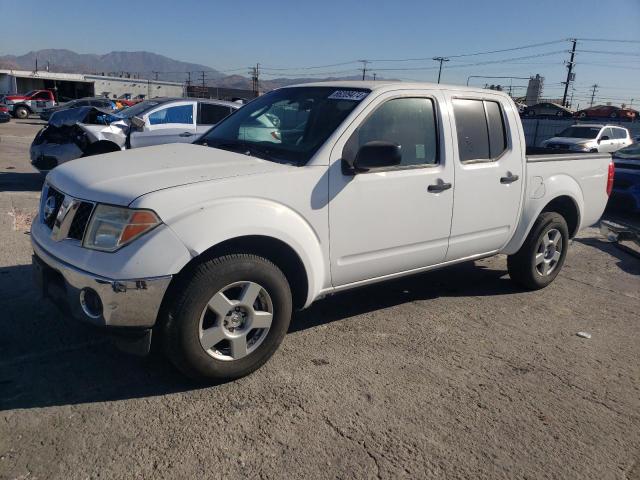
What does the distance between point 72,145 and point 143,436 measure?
799cm

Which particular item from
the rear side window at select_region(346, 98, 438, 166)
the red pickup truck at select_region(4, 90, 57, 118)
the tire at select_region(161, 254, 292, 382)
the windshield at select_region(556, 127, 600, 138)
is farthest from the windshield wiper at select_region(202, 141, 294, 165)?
the red pickup truck at select_region(4, 90, 57, 118)

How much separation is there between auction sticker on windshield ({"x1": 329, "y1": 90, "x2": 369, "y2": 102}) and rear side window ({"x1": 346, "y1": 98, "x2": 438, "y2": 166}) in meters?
0.15

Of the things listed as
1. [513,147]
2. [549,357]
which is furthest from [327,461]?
[513,147]

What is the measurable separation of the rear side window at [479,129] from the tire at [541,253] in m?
0.96

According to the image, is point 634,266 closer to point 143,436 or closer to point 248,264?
point 248,264

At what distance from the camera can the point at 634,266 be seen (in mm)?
6664

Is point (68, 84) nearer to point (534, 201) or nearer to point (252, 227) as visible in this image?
point (534, 201)

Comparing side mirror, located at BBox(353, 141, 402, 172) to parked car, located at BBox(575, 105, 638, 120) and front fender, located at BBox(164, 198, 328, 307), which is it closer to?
front fender, located at BBox(164, 198, 328, 307)

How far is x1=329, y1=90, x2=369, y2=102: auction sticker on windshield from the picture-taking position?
3.85 m

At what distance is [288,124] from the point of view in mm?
4000

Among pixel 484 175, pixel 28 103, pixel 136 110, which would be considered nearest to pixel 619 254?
pixel 484 175

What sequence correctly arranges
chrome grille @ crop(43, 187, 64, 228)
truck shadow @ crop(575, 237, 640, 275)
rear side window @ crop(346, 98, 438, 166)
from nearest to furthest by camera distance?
chrome grille @ crop(43, 187, 64, 228) < rear side window @ crop(346, 98, 438, 166) < truck shadow @ crop(575, 237, 640, 275)

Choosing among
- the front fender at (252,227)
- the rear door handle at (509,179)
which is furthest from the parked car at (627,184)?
the front fender at (252,227)

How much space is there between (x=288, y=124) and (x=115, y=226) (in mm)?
1595
